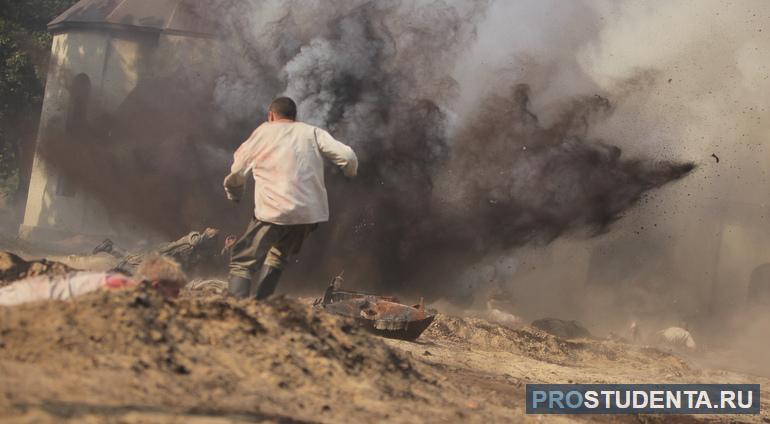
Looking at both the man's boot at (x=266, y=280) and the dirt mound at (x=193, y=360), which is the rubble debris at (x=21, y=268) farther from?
the dirt mound at (x=193, y=360)

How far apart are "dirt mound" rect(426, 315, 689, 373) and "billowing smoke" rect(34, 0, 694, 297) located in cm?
433

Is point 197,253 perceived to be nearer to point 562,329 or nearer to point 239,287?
point 562,329

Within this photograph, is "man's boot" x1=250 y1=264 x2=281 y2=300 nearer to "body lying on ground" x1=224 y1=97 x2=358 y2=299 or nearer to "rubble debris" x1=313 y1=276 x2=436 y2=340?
"body lying on ground" x1=224 y1=97 x2=358 y2=299

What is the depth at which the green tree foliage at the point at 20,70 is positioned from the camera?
31.1 meters

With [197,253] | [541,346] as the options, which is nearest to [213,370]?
[541,346]

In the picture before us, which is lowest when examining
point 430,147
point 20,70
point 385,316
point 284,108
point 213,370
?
point 213,370

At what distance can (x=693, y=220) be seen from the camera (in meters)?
22.4

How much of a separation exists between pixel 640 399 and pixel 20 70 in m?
29.1

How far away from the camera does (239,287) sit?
6.50 metres

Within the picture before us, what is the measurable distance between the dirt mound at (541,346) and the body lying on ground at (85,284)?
530cm

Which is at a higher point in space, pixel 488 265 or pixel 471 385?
pixel 488 265

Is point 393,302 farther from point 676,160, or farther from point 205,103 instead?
point 205,103

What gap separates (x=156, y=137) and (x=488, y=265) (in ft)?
31.3

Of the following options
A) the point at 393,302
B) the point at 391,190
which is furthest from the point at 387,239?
the point at 393,302
